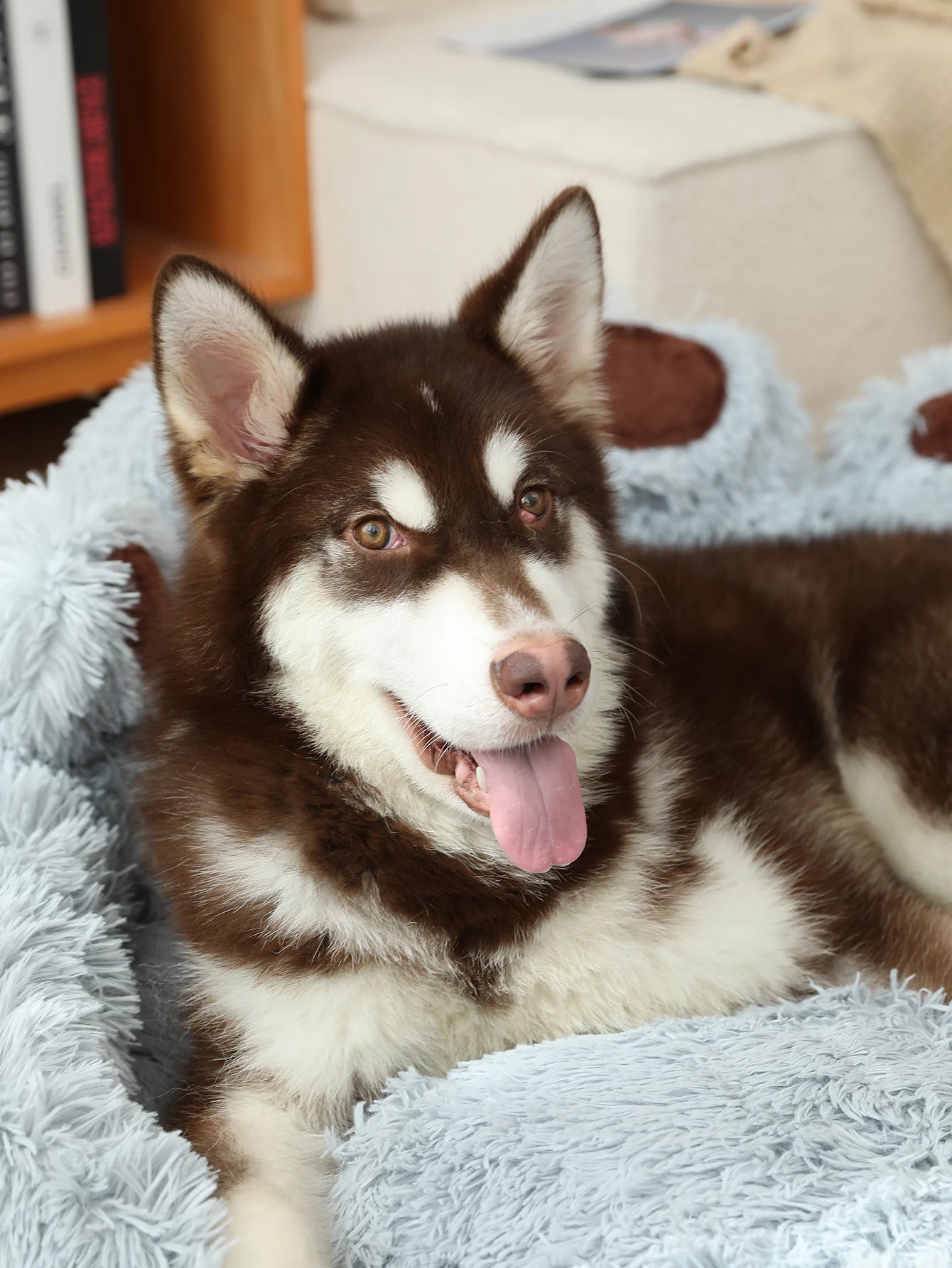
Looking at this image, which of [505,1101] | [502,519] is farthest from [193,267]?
[505,1101]

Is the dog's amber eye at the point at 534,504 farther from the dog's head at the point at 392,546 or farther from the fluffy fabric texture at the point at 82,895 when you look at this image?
the fluffy fabric texture at the point at 82,895

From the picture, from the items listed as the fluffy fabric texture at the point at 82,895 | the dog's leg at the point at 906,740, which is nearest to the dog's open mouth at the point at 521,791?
the fluffy fabric texture at the point at 82,895

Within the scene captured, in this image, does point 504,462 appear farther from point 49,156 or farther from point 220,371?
point 49,156

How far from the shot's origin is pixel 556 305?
188cm

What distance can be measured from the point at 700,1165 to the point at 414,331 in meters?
1.06

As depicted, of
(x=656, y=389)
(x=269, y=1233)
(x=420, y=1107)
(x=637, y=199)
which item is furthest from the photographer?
(x=637, y=199)

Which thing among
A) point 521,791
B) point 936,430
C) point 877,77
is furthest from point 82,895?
point 877,77

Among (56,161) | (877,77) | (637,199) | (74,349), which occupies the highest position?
(877,77)

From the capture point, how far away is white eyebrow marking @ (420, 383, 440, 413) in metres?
1.65

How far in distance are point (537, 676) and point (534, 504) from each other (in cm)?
33

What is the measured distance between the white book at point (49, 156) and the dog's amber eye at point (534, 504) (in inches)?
82.3

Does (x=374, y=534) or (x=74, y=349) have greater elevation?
(x=374, y=534)

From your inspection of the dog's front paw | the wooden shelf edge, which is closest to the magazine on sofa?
the wooden shelf edge

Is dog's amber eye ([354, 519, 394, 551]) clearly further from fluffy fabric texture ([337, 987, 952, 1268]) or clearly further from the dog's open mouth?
fluffy fabric texture ([337, 987, 952, 1268])
